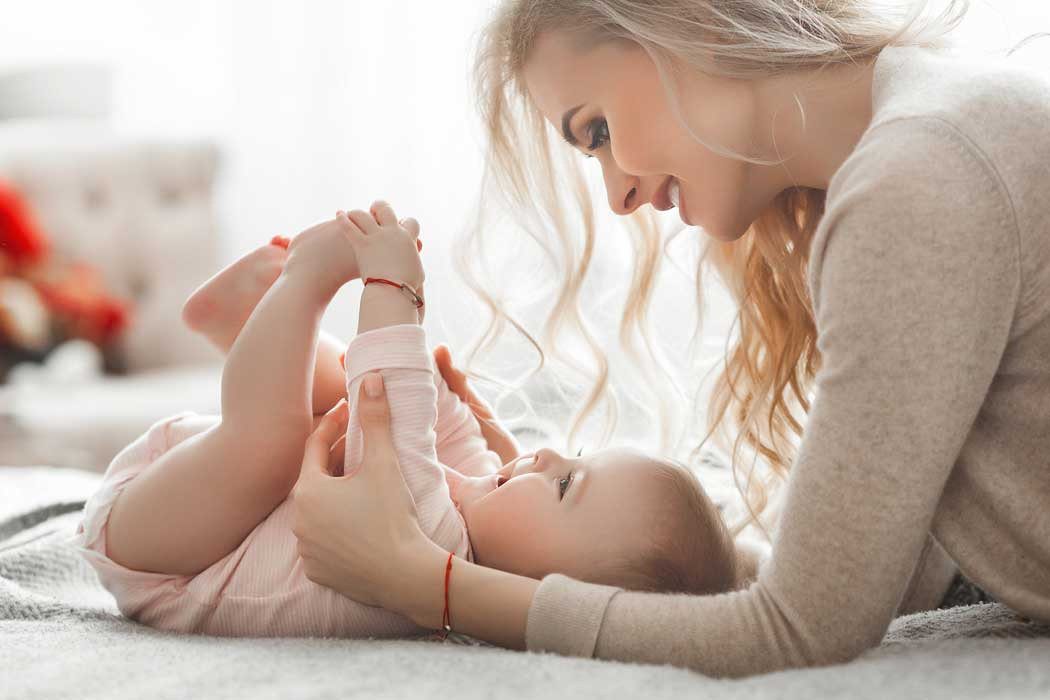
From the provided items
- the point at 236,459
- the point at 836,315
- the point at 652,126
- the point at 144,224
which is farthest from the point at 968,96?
the point at 144,224

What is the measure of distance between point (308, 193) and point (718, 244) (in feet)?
6.47

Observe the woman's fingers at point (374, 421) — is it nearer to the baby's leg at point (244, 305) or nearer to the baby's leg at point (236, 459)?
the baby's leg at point (236, 459)

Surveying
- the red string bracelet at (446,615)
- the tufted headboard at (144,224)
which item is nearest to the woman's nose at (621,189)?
the red string bracelet at (446,615)

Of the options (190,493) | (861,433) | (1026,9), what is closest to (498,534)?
(190,493)

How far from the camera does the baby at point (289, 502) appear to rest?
1.03m

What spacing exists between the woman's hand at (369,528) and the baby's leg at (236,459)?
0.06 meters

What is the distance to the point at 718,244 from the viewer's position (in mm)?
1447

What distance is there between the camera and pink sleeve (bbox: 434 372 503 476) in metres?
1.25

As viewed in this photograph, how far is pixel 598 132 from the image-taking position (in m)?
1.16

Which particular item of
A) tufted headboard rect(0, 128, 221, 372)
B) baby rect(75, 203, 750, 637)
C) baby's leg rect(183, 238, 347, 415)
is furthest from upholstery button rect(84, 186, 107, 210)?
baby rect(75, 203, 750, 637)

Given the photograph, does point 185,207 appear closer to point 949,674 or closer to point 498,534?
point 498,534

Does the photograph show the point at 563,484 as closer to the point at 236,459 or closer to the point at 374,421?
the point at 374,421

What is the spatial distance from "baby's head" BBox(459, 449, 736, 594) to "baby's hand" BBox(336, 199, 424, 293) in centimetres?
24

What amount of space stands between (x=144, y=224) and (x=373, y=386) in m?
1.86
